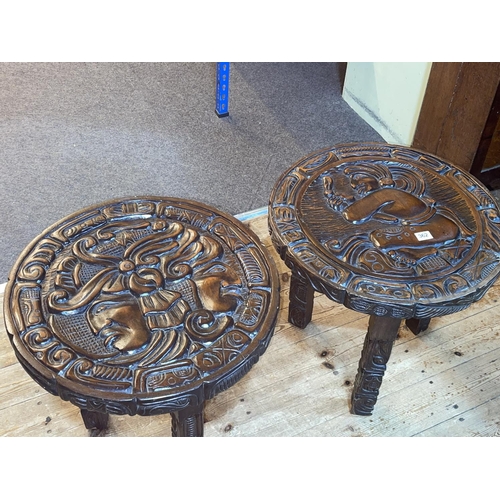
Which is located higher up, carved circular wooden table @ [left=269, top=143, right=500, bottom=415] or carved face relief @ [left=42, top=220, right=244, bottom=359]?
carved circular wooden table @ [left=269, top=143, right=500, bottom=415]

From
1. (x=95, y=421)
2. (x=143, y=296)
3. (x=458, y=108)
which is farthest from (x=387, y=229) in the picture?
(x=458, y=108)

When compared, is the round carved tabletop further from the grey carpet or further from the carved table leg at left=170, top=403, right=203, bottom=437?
the grey carpet

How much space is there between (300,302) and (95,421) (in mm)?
672

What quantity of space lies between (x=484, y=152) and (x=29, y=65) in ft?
7.49

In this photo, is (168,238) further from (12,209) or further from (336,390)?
(12,209)

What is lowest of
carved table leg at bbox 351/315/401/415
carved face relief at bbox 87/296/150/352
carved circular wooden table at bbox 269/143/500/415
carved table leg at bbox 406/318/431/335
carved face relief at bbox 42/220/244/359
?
carved table leg at bbox 406/318/431/335

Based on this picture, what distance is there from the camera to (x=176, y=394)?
125 cm

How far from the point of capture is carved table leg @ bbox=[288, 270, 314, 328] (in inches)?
73.2

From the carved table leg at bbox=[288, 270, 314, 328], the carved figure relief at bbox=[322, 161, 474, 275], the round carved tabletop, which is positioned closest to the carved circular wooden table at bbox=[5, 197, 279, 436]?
the round carved tabletop

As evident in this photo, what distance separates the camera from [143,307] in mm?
1399

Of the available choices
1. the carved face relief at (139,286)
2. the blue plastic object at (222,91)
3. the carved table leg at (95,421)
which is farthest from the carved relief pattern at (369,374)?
the blue plastic object at (222,91)

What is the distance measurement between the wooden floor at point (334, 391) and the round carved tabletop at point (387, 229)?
465 millimetres

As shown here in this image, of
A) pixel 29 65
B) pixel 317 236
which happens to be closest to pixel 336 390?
pixel 317 236

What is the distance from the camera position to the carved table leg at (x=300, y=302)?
6.10 ft
